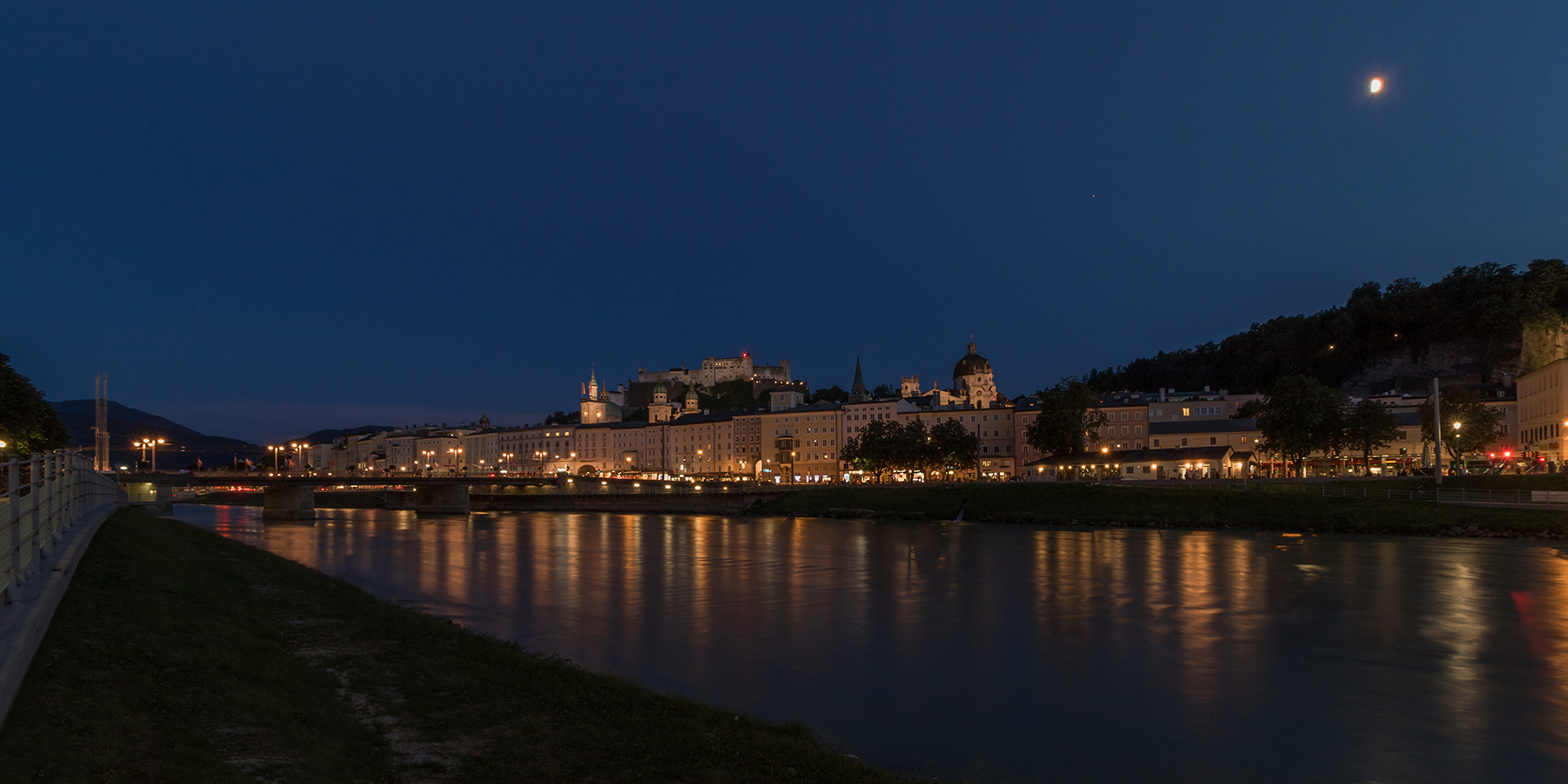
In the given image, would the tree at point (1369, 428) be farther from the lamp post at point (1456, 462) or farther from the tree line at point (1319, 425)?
the lamp post at point (1456, 462)

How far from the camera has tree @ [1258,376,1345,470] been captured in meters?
64.1

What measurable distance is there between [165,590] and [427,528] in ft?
166

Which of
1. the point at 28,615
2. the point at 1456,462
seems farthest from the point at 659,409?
the point at 28,615

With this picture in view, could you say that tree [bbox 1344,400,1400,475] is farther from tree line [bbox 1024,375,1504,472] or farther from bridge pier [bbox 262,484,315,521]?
bridge pier [bbox 262,484,315,521]

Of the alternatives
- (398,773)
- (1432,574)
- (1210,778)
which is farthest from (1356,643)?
(398,773)

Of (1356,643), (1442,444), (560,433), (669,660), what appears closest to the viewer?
(669,660)

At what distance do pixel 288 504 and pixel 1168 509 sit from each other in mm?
68380

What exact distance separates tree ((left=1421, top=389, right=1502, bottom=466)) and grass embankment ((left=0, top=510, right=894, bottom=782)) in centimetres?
7539

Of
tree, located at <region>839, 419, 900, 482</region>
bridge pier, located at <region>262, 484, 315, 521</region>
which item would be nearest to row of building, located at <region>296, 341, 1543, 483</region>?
tree, located at <region>839, 419, 900, 482</region>

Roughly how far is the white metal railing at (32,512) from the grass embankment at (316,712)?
26.7 inches

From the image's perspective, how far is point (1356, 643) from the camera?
65.1 ft

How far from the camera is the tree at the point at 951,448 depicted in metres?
85.2

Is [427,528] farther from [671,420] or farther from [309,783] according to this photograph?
[671,420]

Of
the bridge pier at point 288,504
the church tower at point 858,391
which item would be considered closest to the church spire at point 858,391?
the church tower at point 858,391
